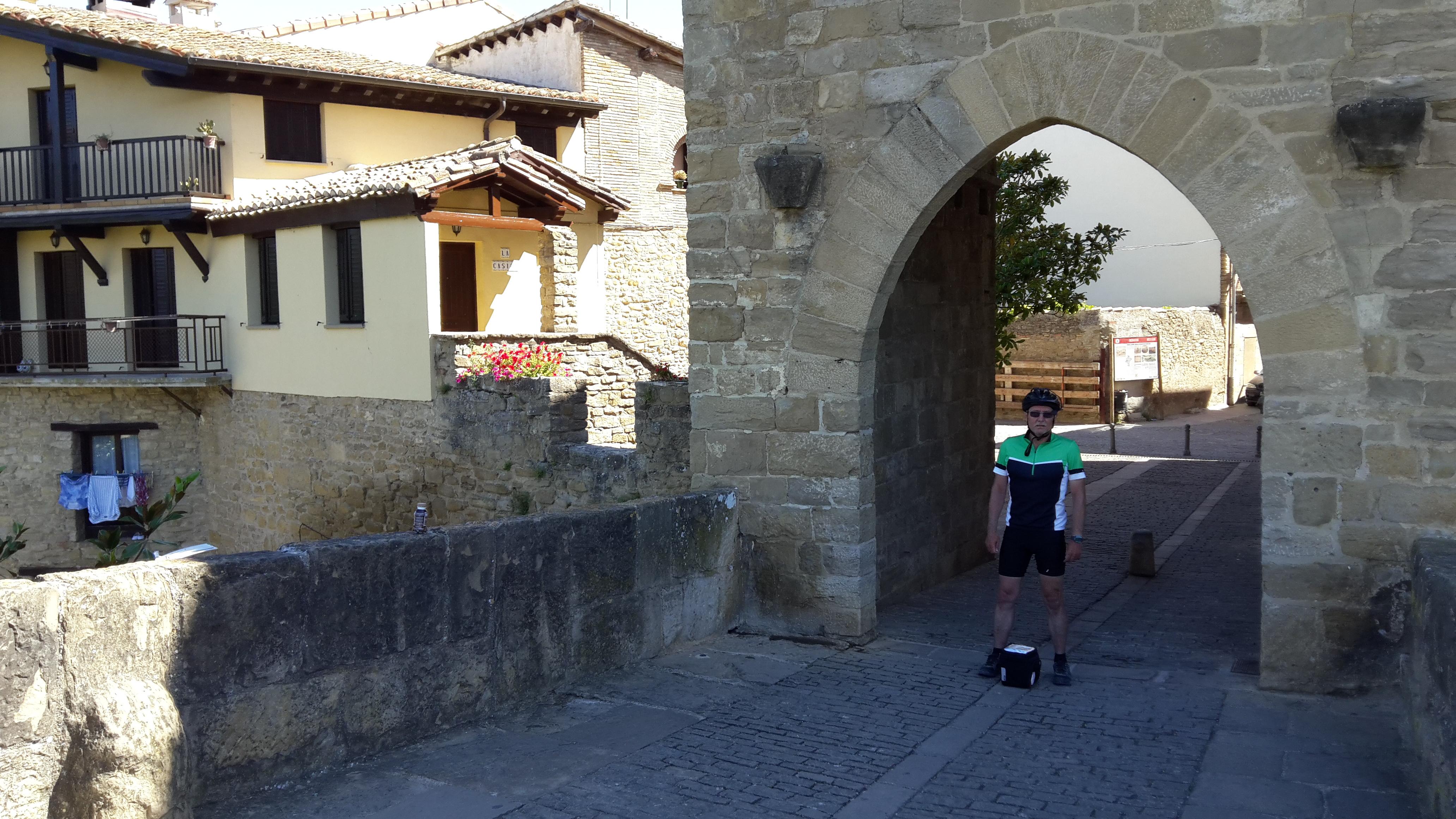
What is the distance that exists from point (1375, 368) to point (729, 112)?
11.6ft

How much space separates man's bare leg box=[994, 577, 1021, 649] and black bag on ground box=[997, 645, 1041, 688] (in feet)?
0.62

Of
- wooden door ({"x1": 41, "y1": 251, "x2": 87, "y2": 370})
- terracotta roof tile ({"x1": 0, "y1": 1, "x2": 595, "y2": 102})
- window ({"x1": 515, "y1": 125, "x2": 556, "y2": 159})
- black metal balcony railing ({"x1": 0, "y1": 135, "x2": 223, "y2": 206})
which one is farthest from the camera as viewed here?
window ({"x1": 515, "y1": 125, "x2": 556, "y2": 159})

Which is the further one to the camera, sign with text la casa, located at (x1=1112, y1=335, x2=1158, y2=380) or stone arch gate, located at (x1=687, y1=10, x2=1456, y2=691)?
sign with text la casa, located at (x1=1112, y1=335, x2=1158, y2=380)

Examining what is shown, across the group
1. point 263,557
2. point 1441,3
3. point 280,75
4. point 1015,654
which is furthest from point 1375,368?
point 280,75

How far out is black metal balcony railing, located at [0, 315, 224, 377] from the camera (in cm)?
1798

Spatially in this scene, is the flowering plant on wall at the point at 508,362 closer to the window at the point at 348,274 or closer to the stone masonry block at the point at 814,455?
the window at the point at 348,274

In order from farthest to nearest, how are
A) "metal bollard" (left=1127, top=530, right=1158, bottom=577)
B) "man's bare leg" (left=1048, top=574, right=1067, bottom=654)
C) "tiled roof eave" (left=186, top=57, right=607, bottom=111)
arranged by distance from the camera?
1. "tiled roof eave" (left=186, top=57, right=607, bottom=111)
2. "metal bollard" (left=1127, top=530, right=1158, bottom=577)
3. "man's bare leg" (left=1048, top=574, right=1067, bottom=654)

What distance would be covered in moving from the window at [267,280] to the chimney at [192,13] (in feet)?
23.6

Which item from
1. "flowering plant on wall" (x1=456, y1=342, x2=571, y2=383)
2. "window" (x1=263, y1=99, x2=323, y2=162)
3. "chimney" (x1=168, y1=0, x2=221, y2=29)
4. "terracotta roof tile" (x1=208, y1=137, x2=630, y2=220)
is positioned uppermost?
"chimney" (x1=168, y1=0, x2=221, y2=29)

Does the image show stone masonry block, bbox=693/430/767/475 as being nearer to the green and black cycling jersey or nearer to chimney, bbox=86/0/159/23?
the green and black cycling jersey

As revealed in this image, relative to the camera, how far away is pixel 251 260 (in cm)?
1750

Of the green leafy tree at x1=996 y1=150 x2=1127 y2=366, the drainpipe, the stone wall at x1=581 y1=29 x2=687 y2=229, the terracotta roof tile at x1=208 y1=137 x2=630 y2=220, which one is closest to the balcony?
the terracotta roof tile at x1=208 y1=137 x2=630 y2=220

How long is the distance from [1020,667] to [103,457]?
56.0 ft

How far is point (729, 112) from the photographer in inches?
271
